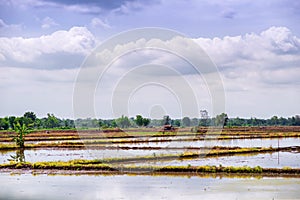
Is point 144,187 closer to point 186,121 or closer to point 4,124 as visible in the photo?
point 4,124

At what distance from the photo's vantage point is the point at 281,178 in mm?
14344

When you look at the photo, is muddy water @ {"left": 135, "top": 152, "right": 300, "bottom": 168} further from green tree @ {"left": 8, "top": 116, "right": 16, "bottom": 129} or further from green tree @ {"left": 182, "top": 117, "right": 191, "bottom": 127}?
green tree @ {"left": 8, "top": 116, "right": 16, "bottom": 129}

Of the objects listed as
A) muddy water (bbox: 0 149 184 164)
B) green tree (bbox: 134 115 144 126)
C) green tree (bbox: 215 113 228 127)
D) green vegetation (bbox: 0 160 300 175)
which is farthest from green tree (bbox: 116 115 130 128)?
green vegetation (bbox: 0 160 300 175)

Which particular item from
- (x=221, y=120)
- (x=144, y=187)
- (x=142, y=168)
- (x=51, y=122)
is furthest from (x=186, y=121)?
(x=144, y=187)

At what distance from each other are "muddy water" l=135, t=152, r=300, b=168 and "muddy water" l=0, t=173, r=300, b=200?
10.3 ft

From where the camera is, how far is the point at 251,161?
738 inches

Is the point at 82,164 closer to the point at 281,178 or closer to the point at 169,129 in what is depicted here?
the point at 281,178

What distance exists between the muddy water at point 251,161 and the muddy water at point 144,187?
313 cm

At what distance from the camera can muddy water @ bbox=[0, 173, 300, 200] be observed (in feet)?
39.2

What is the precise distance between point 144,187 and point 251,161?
22.7 feet

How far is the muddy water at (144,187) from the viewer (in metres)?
11.9

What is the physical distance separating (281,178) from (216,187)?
101 inches

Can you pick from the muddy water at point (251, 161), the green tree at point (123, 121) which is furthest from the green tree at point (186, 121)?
the muddy water at point (251, 161)

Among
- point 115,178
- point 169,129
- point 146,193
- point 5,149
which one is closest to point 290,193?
point 146,193
